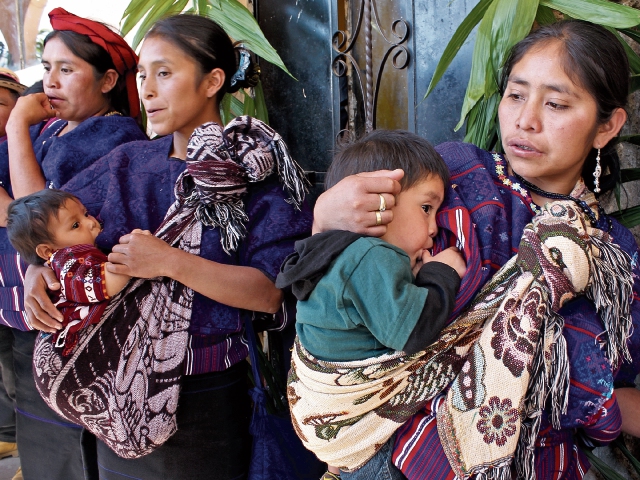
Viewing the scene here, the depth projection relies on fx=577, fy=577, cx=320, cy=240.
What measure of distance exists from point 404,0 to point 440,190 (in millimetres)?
1401

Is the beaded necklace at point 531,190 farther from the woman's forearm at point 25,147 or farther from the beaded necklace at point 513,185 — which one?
the woman's forearm at point 25,147

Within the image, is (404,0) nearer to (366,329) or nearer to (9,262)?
(366,329)

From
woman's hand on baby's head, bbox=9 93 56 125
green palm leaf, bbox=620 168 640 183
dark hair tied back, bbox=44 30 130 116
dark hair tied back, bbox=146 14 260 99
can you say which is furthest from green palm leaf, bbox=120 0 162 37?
green palm leaf, bbox=620 168 640 183

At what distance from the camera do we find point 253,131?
1694 mm

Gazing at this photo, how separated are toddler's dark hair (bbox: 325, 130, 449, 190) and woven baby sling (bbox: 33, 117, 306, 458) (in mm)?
381

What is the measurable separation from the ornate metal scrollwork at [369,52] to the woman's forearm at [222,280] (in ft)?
3.62

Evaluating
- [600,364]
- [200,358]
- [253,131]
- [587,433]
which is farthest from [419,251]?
[200,358]

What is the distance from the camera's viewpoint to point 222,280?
1.62 m

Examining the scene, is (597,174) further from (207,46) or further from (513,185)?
(207,46)

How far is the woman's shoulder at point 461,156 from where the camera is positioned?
1406mm

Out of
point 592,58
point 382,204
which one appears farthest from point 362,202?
point 592,58

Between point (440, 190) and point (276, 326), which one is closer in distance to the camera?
point (440, 190)

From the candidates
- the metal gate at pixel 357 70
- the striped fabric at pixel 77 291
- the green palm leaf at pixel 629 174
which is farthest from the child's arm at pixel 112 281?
the green palm leaf at pixel 629 174

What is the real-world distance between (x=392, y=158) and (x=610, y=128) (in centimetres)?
59
